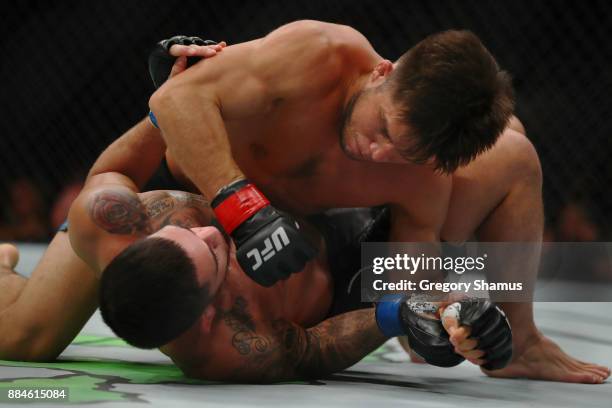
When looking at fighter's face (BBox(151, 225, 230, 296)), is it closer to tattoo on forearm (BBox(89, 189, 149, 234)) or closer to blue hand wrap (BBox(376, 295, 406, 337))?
tattoo on forearm (BBox(89, 189, 149, 234))

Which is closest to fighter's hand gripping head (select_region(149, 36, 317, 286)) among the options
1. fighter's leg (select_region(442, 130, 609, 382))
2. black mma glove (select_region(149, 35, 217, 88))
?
black mma glove (select_region(149, 35, 217, 88))

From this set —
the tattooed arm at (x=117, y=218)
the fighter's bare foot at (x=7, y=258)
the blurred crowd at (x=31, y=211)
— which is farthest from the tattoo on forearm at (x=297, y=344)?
the blurred crowd at (x=31, y=211)

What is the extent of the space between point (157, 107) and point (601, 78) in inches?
115

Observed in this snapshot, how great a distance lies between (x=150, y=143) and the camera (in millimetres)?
1970

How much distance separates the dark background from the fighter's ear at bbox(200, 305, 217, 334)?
2777 mm

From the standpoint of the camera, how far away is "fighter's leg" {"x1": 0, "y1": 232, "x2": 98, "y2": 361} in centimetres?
188

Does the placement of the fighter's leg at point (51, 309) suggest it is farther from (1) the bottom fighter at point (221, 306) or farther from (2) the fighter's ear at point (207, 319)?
(2) the fighter's ear at point (207, 319)

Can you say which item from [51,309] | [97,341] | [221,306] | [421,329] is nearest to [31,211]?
[97,341]

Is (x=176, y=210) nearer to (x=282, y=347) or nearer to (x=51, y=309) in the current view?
(x=282, y=347)

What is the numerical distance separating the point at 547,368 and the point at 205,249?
0.80m

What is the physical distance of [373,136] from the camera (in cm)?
156

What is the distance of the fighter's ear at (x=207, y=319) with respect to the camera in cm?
152

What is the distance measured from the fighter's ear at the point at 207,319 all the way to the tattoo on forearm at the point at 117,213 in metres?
0.20

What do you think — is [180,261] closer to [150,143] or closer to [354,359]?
[354,359]
